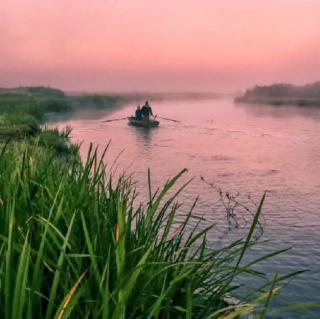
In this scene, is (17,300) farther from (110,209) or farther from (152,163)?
(152,163)

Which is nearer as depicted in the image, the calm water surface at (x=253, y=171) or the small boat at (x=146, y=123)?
the calm water surface at (x=253, y=171)

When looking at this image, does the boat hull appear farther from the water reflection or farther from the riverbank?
the riverbank

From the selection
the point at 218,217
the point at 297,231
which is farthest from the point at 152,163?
the point at 297,231

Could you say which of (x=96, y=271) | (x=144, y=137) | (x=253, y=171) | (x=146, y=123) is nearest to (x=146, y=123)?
(x=146, y=123)

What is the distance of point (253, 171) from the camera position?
896 inches

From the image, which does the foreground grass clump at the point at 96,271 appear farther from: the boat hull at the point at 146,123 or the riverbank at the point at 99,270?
the boat hull at the point at 146,123

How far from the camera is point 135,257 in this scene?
3.98 m

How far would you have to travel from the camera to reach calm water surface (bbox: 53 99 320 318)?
11148mm

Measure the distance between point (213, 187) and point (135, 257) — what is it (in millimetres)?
14855

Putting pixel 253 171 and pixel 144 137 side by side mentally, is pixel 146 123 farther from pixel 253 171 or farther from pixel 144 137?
pixel 253 171

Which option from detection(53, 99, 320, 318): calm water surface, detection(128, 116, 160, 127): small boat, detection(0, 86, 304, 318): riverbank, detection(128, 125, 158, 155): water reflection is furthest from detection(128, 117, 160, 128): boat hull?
detection(0, 86, 304, 318): riverbank

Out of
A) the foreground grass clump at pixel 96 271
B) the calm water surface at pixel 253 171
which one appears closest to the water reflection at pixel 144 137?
the calm water surface at pixel 253 171

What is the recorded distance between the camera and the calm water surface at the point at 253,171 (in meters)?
11.1

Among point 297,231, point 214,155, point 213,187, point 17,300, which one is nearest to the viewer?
point 17,300
